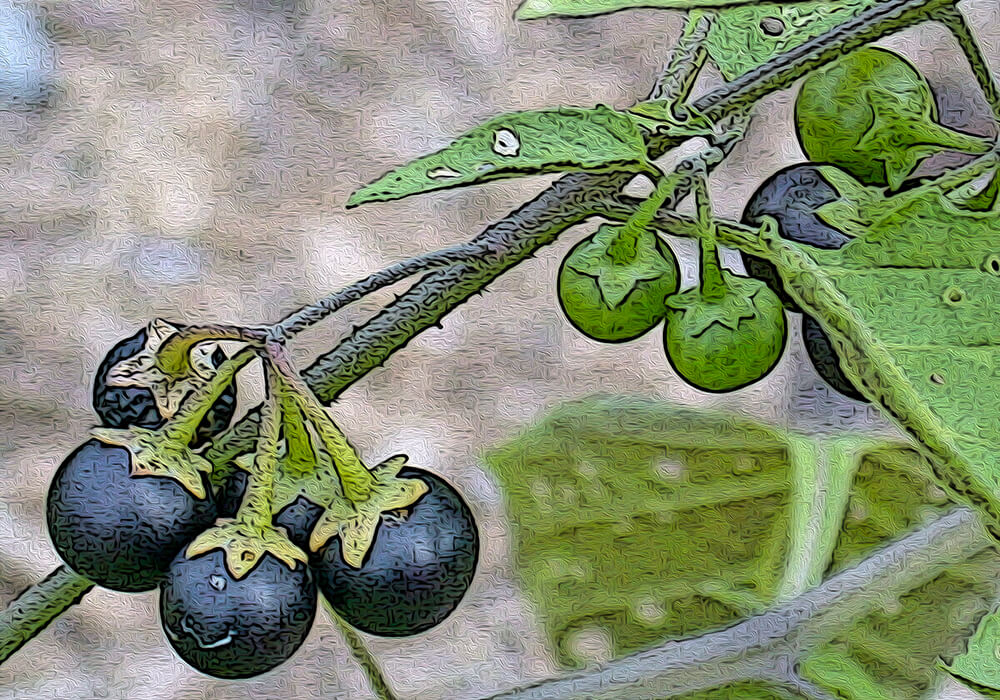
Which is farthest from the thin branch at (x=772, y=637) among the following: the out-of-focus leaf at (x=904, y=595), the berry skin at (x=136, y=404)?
the berry skin at (x=136, y=404)

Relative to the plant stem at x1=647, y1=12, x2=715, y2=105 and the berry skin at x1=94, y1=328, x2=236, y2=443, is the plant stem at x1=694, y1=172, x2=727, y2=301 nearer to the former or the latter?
the plant stem at x1=647, y1=12, x2=715, y2=105

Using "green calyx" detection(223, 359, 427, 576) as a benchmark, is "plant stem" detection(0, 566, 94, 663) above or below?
below

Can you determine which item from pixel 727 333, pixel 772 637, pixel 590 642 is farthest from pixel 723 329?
pixel 590 642

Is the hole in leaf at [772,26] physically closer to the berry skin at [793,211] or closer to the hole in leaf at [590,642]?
the berry skin at [793,211]

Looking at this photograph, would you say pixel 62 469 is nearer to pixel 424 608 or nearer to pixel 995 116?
pixel 424 608

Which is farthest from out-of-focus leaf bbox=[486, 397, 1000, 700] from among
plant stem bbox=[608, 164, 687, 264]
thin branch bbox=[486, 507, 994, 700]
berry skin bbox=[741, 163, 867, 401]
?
plant stem bbox=[608, 164, 687, 264]

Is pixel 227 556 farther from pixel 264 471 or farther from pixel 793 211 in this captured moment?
pixel 793 211
